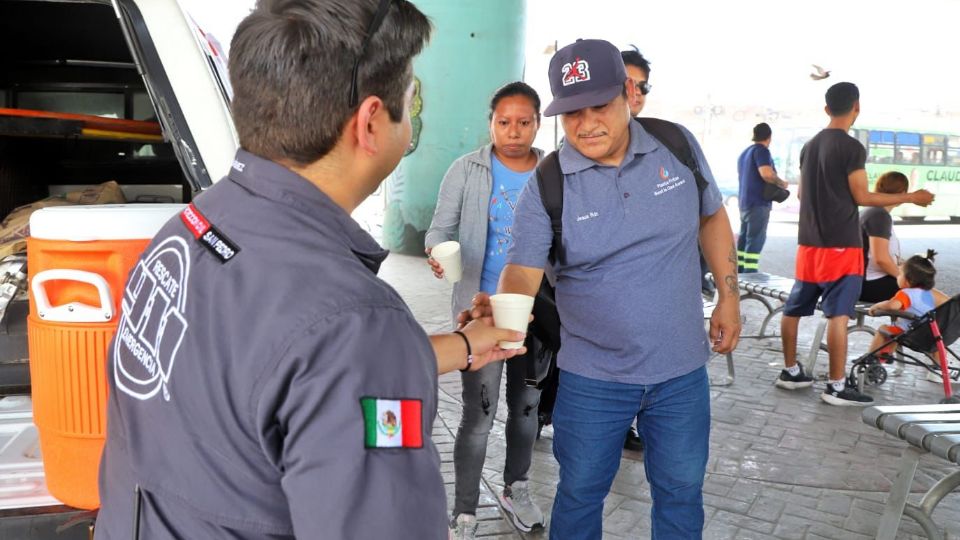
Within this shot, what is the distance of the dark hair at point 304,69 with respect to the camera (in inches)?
41.4

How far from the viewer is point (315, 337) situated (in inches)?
36.6

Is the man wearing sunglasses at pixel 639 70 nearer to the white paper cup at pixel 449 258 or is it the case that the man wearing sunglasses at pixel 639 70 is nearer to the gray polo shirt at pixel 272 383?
the white paper cup at pixel 449 258

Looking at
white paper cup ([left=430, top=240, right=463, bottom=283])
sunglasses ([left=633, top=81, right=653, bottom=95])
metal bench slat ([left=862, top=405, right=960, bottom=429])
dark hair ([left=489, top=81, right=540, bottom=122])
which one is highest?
sunglasses ([left=633, top=81, right=653, bottom=95])

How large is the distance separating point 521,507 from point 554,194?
170cm

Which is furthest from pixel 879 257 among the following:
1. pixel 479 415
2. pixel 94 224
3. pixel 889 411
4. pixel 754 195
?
pixel 94 224

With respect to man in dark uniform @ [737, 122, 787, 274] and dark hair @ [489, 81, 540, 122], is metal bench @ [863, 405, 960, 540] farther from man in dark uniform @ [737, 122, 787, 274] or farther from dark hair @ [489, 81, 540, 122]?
man in dark uniform @ [737, 122, 787, 274]

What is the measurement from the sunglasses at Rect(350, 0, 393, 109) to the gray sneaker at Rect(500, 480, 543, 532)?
291 centimetres

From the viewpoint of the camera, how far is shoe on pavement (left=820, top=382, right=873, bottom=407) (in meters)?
5.58

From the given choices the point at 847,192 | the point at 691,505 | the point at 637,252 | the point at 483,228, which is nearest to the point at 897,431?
the point at 691,505

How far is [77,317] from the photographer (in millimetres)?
1855

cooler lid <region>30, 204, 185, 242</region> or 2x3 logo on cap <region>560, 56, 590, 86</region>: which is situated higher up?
2x3 logo on cap <region>560, 56, 590, 86</region>

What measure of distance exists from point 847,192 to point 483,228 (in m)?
3.15

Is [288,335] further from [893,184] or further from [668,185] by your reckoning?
[893,184]

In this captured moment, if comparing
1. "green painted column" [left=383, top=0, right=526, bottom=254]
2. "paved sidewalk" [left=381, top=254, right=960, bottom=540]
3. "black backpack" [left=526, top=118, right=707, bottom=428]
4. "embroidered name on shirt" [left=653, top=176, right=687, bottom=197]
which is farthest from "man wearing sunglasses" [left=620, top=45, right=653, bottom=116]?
"green painted column" [left=383, top=0, right=526, bottom=254]
